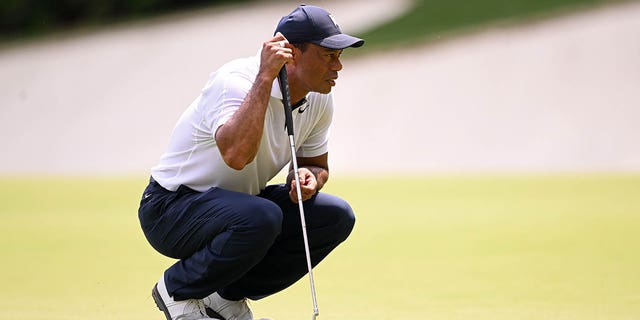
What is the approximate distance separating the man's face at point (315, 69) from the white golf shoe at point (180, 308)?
99cm

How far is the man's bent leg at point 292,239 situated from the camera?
15.8 feet

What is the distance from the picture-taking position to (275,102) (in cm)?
446

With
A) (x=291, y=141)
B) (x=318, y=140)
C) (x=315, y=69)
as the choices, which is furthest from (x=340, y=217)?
(x=315, y=69)

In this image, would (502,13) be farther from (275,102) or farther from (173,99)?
(275,102)

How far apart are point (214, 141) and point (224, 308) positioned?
2.75 feet

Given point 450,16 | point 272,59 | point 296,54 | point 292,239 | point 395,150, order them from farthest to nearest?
point 450,16
point 395,150
point 292,239
point 296,54
point 272,59

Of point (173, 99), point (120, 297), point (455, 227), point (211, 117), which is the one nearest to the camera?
point (211, 117)

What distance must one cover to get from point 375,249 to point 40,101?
19.5 meters

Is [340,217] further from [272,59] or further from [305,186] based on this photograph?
[272,59]

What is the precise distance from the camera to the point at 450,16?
26656 millimetres

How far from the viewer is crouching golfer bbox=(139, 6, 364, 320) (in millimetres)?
4242

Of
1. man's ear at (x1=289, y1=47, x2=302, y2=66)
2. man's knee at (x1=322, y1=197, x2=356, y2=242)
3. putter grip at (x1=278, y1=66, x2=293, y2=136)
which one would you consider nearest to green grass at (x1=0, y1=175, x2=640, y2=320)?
man's knee at (x1=322, y1=197, x2=356, y2=242)

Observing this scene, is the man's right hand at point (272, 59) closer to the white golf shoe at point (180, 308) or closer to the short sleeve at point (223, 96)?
the short sleeve at point (223, 96)

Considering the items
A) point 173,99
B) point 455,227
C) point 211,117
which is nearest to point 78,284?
point 211,117
